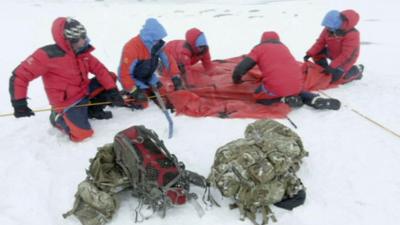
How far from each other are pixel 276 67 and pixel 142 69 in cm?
164

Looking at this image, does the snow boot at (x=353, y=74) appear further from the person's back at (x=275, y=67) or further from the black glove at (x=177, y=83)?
the black glove at (x=177, y=83)

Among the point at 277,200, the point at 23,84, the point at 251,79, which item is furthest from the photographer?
the point at 251,79

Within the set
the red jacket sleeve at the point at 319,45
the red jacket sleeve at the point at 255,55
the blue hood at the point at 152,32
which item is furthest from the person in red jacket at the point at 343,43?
the blue hood at the point at 152,32

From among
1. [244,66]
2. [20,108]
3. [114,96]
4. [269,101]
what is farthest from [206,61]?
[20,108]

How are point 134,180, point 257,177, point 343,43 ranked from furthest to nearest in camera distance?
point 343,43, point 134,180, point 257,177

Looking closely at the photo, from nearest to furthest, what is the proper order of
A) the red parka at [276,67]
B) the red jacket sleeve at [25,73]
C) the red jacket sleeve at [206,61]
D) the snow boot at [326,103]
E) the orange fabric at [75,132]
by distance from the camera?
the red jacket sleeve at [25,73], the orange fabric at [75,132], the red parka at [276,67], the snow boot at [326,103], the red jacket sleeve at [206,61]

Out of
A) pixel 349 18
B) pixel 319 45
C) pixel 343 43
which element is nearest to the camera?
pixel 349 18

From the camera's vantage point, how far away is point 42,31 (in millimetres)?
9234

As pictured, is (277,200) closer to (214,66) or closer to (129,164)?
(129,164)

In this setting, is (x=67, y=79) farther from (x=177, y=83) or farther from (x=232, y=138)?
(x=232, y=138)

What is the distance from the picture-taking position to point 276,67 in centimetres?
434

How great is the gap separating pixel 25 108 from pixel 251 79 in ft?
8.91

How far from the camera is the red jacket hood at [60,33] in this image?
12.2 feet

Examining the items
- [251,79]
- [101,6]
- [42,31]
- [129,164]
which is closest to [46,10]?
[101,6]
